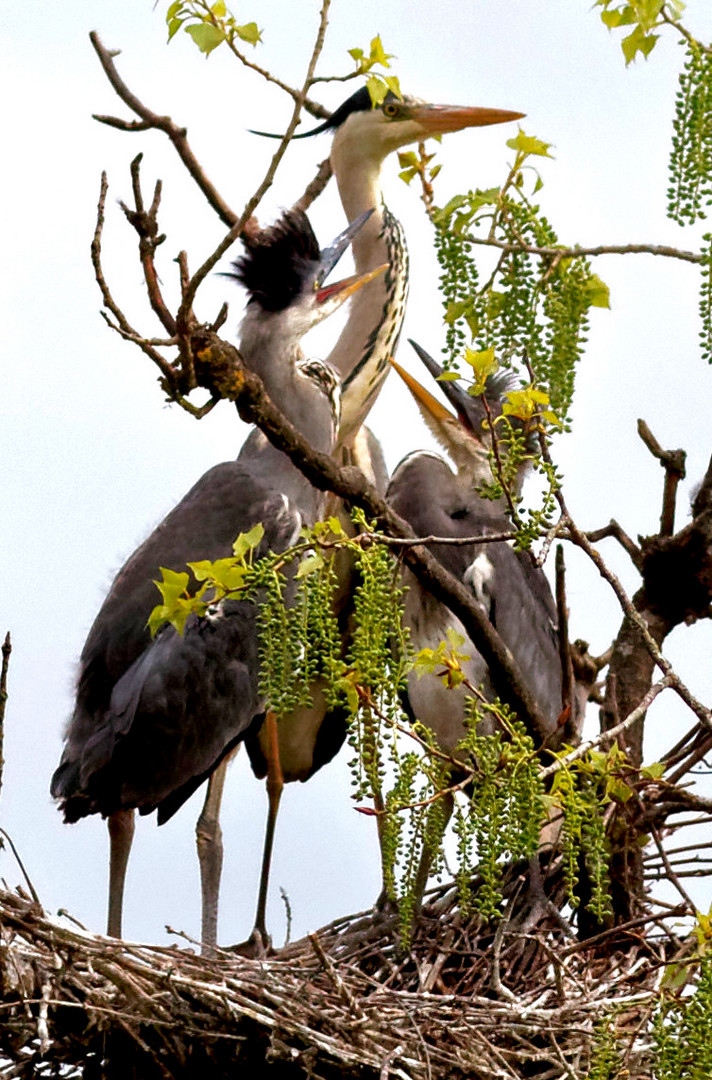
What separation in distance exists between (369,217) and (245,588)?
103 inches

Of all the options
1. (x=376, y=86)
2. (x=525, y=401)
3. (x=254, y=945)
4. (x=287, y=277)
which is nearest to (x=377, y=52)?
(x=376, y=86)

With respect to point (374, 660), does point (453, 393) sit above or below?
above

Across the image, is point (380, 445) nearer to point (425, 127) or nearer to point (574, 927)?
point (425, 127)

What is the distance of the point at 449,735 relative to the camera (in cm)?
451

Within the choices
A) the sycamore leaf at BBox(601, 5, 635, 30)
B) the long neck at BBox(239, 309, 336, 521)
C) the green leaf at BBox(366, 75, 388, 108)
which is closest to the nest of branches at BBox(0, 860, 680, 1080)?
the long neck at BBox(239, 309, 336, 521)

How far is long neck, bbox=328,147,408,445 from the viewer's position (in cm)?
509

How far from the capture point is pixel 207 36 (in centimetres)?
307

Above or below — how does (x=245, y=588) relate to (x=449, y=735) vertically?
below

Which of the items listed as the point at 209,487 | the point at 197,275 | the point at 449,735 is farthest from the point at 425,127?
the point at 197,275

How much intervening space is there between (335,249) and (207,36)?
1.86 m

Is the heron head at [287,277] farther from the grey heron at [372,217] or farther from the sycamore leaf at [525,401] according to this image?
the sycamore leaf at [525,401]

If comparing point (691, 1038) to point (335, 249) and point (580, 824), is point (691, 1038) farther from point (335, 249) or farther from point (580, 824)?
point (335, 249)

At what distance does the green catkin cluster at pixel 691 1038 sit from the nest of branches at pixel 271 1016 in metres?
0.25

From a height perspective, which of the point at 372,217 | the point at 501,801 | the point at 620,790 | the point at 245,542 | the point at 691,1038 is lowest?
the point at 691,1038
